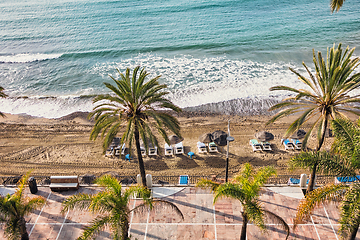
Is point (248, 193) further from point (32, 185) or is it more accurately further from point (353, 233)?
point (32, 185)

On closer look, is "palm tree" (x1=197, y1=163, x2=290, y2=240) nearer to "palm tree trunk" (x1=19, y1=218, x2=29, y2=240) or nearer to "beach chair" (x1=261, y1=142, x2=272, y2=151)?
"palm tree trunk" (x1=19, y1=218, x2=29, y2=240)

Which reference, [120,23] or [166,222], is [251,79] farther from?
[120,23]

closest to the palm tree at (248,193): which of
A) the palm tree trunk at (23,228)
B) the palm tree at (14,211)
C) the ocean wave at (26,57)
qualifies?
the palm tree at (14,211)

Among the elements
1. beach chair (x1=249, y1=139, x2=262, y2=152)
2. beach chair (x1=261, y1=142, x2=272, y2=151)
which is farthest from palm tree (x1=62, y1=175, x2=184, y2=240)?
beach chair (x1=261, y1=142, x2=272, y2=151)

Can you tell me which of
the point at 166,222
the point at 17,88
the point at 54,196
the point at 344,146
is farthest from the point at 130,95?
the point at 17,88

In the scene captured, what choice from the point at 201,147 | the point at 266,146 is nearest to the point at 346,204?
the point at 266,146
